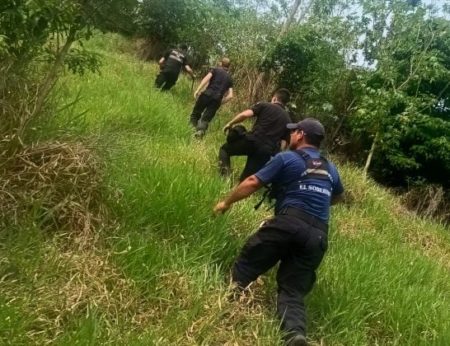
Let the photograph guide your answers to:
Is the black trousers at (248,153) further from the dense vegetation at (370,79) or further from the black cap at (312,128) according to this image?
the dense vegetation at (370,79)

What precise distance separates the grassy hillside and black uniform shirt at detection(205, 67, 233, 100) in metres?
3.45

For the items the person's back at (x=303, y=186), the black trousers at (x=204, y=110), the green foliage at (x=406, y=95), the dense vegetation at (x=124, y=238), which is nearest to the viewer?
the dense vegetation at (x=124, y=238)

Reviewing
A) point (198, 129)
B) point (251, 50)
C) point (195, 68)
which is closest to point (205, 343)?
point (198, 129)

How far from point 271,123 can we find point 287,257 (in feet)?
11.1

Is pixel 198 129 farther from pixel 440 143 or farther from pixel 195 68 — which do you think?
pixel 195 68

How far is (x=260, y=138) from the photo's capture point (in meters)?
7.65

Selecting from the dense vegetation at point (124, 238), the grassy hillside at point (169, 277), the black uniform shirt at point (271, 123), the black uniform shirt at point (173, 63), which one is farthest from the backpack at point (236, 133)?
the black uniform shirt at point (173, 63)

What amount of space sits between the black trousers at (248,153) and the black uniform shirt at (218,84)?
2809 mm

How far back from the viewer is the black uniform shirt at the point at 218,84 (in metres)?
10.5

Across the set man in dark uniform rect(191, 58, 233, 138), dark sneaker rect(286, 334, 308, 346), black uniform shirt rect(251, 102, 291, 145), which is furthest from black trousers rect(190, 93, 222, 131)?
dark sneaker rect(286, 334, 308, 346)

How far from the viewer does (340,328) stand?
15.5 ft

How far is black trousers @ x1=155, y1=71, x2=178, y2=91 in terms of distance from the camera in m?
12.6

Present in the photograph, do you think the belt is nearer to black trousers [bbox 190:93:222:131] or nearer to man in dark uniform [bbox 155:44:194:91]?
black trousers [bbox 190:93:222:131]

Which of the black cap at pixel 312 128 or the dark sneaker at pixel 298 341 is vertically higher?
the black cap at pixel 312 128
